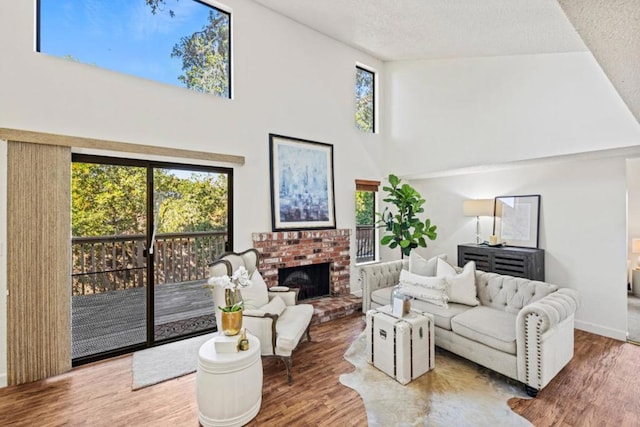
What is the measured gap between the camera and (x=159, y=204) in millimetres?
3535

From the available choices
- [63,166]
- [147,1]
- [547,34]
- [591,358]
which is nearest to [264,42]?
[147,1]

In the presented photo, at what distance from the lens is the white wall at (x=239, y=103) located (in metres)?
2.75

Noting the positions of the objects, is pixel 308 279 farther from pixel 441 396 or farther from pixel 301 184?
pixel 441 396

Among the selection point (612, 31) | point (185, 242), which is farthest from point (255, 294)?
point (612, 31)

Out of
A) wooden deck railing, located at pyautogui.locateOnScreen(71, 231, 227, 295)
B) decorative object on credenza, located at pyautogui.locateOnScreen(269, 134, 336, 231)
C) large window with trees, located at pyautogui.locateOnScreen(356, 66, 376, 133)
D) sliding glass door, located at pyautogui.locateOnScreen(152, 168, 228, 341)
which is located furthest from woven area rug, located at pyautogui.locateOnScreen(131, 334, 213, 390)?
large window with trees, located at pyautogui.locateOnScreen(356, 66, 376, 133)

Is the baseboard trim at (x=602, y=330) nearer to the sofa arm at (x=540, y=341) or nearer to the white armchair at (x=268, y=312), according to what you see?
the sofa arm at (x=540, y=341)

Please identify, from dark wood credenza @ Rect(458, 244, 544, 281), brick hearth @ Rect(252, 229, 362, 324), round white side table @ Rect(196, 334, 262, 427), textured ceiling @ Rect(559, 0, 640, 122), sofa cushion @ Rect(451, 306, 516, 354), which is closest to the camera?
textured ceiling @ Rect(559, 0, 640, 122)

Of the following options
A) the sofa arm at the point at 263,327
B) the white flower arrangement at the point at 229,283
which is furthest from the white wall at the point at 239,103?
the white flower arrangement at the point at 229,283

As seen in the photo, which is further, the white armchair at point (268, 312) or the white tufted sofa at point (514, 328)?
the white armchair at point (268, 312)

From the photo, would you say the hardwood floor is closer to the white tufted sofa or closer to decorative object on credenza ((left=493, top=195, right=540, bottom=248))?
the white tufted sofa

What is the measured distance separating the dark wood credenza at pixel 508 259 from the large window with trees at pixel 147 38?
4384mm

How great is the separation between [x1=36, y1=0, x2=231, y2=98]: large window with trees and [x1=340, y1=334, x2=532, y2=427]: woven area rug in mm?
3898

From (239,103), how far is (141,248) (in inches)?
89.0

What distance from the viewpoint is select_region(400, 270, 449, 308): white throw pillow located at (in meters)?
3.42
